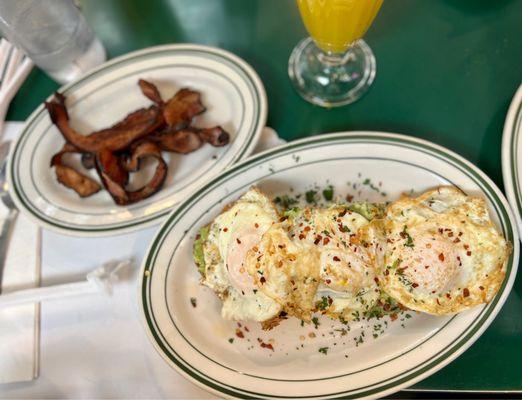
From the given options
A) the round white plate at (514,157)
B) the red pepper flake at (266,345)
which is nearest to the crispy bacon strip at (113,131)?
the red pepper flake at (266,345)

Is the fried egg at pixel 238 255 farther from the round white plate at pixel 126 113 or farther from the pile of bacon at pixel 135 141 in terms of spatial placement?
the pile of bacon at pixel 135 141

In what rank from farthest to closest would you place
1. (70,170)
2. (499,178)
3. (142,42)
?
(142,42)
(70,170)
(499,178)

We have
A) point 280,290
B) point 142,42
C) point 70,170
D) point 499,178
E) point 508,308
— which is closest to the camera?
point 280,290

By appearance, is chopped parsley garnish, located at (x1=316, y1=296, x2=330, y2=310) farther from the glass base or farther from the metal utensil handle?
the metal utensil handle

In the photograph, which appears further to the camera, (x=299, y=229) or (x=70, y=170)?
(x=70, y=170)

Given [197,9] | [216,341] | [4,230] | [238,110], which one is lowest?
[216,341]

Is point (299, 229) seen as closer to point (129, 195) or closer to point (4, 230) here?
point (129, 195)

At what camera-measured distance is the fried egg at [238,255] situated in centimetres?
131

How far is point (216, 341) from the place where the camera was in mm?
1438

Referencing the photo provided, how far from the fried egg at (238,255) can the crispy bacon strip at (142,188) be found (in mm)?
303

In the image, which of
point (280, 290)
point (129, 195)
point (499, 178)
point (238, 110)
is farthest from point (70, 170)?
point (499, 178)

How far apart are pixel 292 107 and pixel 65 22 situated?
0.92m

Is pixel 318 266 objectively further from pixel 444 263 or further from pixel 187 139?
pixel 187 139

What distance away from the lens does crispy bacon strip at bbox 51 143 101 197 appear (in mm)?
1658
